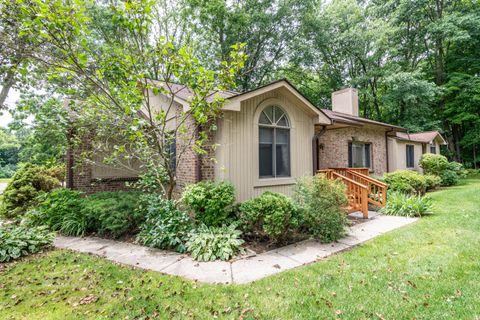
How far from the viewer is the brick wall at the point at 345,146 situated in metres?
10.1

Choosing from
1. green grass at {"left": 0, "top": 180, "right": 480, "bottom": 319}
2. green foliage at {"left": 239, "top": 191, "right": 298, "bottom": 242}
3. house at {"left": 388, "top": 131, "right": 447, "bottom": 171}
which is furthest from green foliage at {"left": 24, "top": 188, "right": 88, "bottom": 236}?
house at {"left": 388, "top": 131, "right": 447, "bottom": 171}

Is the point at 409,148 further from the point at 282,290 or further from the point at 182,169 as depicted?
the point at 282,290

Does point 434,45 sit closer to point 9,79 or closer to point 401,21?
point 401,21

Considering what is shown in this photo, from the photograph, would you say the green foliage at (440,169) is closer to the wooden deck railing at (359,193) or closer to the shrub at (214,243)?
the wooden deck railing at (359,193)

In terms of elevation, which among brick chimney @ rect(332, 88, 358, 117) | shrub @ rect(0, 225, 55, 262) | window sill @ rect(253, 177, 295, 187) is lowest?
shrub @ rect(0, 225, 55, 262)

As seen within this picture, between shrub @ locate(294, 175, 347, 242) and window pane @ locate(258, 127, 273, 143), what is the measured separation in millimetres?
1916

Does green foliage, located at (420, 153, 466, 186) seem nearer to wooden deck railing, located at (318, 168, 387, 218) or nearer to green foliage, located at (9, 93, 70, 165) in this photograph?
wooden deck railing, located at (318, 168, 387, 218)

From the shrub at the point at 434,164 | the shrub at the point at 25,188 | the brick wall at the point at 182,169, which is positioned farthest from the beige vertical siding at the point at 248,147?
the shrub at the point at 434,164

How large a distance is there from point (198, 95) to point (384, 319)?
4743 millimetres

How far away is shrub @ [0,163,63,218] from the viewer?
8.13 metres

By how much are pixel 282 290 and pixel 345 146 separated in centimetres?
912

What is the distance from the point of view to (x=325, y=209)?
534 cm

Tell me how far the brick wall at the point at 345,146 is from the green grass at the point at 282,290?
19.2ft

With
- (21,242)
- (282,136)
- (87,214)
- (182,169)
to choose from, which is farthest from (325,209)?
(21,242)
